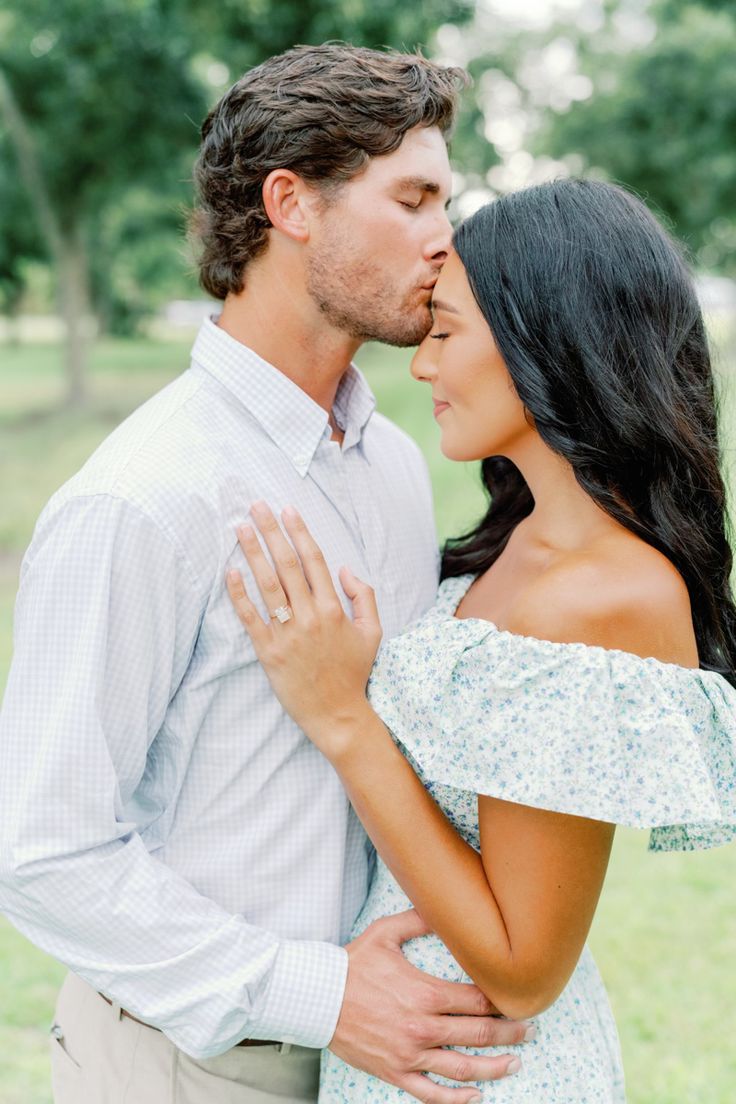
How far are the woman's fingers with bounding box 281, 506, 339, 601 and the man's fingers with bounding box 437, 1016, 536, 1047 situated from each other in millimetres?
755

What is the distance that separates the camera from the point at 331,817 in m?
2.08

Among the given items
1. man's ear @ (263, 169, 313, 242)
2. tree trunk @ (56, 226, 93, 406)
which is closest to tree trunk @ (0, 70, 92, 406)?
tree trunk @ (56, 226, 93, 406)

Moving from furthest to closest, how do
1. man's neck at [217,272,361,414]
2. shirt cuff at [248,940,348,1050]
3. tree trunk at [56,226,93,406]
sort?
tree trunk at [56,226,93,406] → man's neck at [217,272,361,414] → shirt cuff at [248,940,348,1050]

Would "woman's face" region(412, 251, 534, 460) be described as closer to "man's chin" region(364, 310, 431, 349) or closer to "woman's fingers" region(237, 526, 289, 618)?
"man's chin" region(364, 310, 431, 349)

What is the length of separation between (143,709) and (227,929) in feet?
1.30

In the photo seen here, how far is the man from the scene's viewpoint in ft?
6.13

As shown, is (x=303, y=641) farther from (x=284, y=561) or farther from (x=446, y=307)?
(x=446, y=307)

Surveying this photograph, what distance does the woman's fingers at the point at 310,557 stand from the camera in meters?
2.02

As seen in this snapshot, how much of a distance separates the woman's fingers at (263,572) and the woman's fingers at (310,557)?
2.5 inches

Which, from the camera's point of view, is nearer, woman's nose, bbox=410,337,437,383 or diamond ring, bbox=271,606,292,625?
diamond ring, bbox=271,606,292,625

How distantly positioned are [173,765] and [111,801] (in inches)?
7.1

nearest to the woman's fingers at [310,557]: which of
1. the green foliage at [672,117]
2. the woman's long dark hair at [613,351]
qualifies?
the woman's long dark hair at [613,351]

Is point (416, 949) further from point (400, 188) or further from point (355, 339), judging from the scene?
point (400, 188)

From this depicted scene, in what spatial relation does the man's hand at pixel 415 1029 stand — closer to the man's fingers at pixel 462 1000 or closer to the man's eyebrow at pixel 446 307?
the man's fingers at pixel 462 1000
